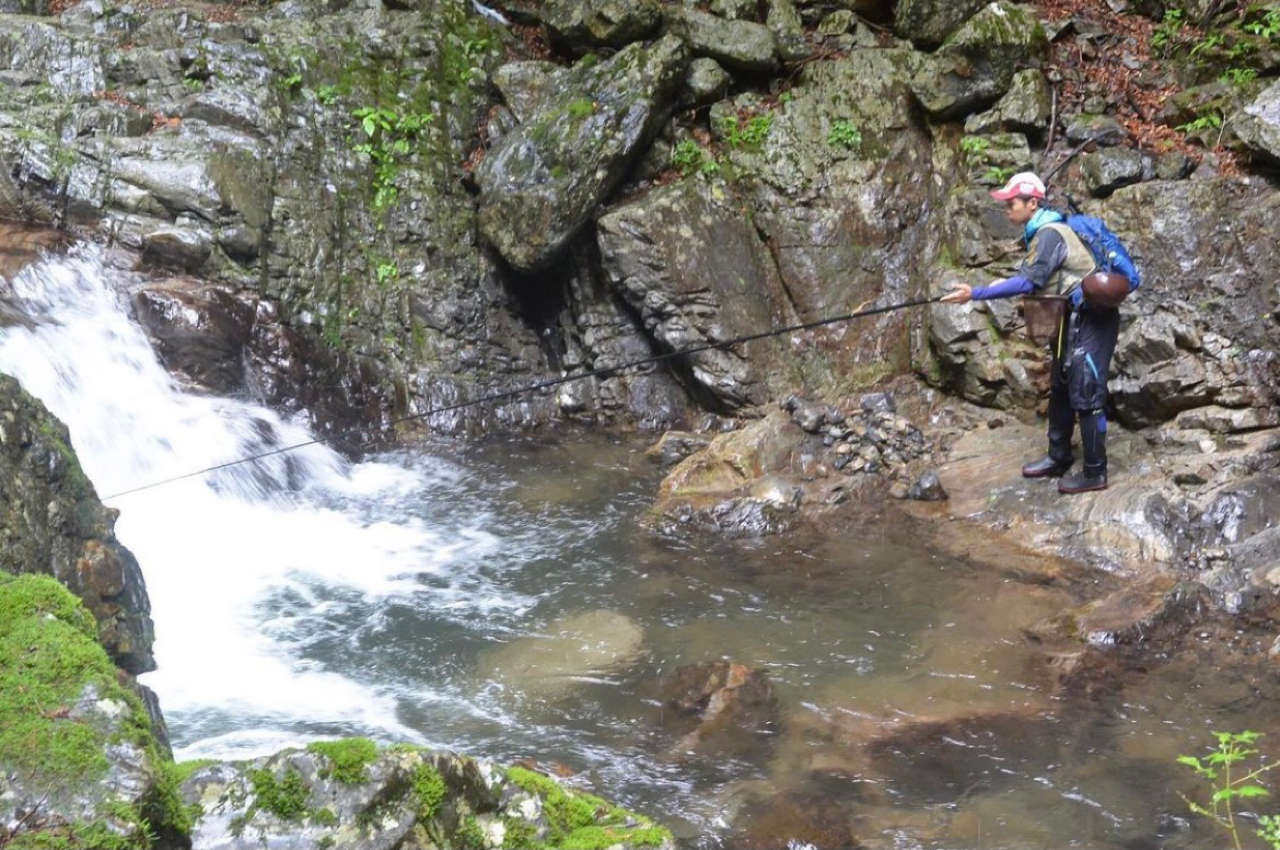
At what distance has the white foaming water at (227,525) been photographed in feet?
21.1

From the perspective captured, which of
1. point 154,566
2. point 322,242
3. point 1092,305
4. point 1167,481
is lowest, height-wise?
point 1167,481

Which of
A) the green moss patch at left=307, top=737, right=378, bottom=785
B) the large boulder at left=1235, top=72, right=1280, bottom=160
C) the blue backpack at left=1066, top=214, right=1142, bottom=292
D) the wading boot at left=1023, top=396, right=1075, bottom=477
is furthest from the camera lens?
the large boulder at left=1235, top=72, right=1280, bottom=160

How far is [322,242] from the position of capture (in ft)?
39.0

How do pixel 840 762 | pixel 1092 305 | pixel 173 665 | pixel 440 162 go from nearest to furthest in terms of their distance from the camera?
pixel 840 762
pixel 173 665
pixel 1092 305
pixel 440 162

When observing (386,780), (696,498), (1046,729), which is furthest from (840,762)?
(696,498)

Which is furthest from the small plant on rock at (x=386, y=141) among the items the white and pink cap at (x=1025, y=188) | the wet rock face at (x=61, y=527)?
the wet rock face at (x=61, y=527)

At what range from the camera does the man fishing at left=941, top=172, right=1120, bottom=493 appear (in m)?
7.94

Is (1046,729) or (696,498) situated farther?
(696,498)

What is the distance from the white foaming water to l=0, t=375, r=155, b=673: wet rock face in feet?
3.16

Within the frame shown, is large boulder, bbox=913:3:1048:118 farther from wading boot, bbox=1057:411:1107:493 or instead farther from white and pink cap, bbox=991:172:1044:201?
wading boot, bbox=1057:411:1107:493

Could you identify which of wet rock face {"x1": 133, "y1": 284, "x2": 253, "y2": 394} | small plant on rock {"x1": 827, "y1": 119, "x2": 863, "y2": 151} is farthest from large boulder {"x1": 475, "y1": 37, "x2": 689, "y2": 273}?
wet rock face {"x1": 133, "y1": 284, "x2": 253, "y2": 394}

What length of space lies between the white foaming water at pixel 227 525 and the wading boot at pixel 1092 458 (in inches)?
180

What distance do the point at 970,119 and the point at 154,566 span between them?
9226mm

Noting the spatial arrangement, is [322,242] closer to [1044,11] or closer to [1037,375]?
[1037,375]
